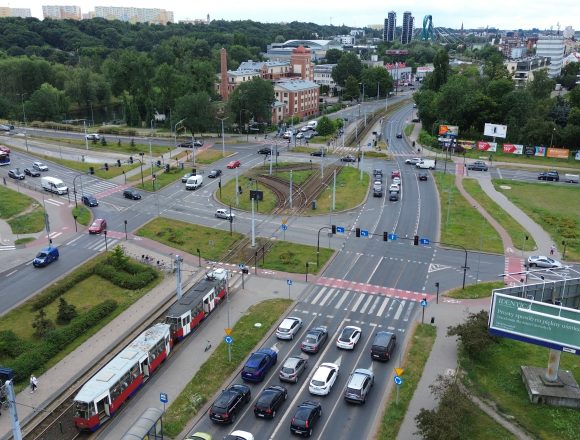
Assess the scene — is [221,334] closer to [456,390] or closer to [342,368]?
[342,368]

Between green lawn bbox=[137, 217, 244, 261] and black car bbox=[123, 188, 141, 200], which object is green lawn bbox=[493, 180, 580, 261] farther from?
black car bbox=[123, 188, 141, 200]

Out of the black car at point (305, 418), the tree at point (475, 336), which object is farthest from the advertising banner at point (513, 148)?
the black car at point (305, 418)

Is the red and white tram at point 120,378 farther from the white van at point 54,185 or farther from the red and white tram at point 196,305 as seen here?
the white van at point 54,185

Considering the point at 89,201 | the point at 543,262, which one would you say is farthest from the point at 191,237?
the point at 543,262

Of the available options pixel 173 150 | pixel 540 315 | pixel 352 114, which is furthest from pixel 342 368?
pixel 352 114

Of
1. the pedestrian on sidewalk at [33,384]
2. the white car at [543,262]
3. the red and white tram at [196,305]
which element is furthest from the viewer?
the white car at [543,262]

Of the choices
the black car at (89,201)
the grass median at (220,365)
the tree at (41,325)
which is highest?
A: the black car at (89,201)

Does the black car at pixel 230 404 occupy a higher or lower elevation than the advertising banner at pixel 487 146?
lower
